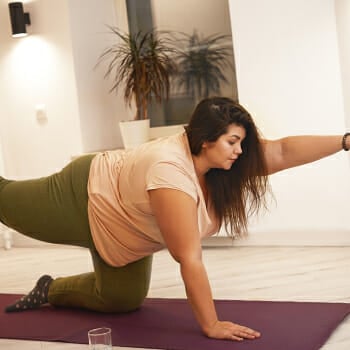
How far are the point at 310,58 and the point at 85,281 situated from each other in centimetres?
200

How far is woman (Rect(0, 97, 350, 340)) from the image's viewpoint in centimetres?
265

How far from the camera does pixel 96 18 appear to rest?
5.71 m

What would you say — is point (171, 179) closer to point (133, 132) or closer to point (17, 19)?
point (133, 132)

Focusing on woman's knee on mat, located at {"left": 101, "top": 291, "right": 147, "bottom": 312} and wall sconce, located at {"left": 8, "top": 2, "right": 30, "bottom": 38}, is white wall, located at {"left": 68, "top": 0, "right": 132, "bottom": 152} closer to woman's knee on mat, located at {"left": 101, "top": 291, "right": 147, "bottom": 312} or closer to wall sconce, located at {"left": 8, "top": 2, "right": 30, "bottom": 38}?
wall sconce, located at {"left": 8, "top": 2, "right": 30, "bottom": 38}

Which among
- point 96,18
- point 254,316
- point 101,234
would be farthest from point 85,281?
point 96,18

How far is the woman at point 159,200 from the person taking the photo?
2.65 meters

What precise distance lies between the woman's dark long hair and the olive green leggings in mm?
515

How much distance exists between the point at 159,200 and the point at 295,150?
1.88 ft

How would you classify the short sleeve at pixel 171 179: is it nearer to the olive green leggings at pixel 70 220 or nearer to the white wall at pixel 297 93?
the olive green leggings at pixel 70 220

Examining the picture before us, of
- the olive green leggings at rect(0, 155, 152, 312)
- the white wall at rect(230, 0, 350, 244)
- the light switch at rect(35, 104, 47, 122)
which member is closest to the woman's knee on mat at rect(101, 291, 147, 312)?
the olive green leggings at rect(0, 155, 152, 312)

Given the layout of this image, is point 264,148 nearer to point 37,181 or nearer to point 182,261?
point 182,261

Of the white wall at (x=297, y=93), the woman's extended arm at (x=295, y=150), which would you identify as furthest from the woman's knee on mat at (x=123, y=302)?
the white wall at (x=297, y=93)

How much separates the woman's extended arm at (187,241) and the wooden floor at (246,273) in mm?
430

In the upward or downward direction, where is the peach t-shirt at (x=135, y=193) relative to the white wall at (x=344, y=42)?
downward
